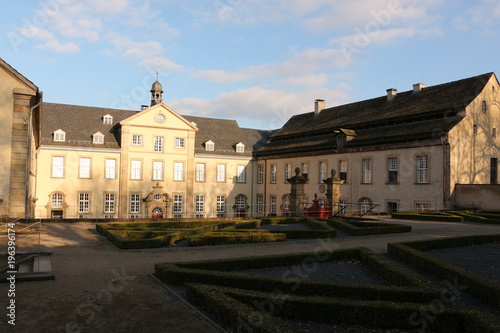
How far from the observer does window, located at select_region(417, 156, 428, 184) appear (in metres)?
30.9

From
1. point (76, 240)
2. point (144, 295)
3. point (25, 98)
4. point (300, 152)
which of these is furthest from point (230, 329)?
point (300, 152)

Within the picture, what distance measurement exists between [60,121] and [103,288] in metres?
35.4

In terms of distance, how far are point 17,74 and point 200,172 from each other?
26666 millimetres

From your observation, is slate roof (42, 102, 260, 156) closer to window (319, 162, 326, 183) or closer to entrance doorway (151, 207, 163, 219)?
entrance doorway (151, 207, 163, 219)

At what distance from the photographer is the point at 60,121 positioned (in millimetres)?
40656

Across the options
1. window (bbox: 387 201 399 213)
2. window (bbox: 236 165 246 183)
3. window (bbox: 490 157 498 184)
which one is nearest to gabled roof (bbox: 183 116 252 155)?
window (bbox: 236 165 246 183)

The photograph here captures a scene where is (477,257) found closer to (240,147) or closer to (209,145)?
(209,145)

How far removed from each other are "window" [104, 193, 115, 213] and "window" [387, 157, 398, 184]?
83.4 ft

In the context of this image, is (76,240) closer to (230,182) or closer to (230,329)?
(230,329)

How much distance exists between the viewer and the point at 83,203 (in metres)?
39.9

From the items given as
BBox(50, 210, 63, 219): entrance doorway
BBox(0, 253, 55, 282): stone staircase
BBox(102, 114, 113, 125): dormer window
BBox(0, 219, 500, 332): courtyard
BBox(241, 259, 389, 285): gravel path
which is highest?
BBox(102, 114, 113, 125): dormer window

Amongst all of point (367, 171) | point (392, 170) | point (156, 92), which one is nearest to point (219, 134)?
point (156, 92)

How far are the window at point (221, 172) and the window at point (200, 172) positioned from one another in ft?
5.78

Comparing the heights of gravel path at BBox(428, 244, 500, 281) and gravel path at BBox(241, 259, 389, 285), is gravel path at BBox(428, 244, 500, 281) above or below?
above
